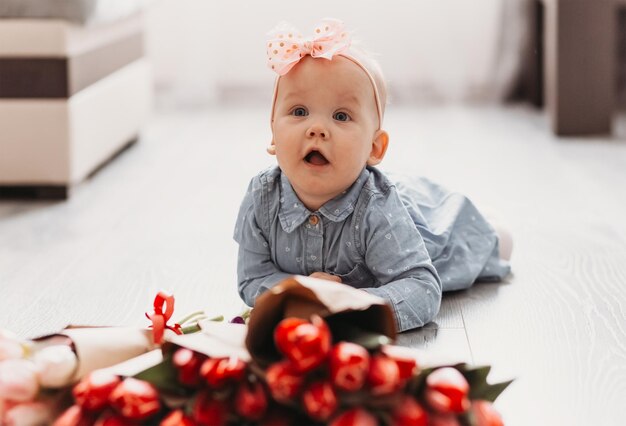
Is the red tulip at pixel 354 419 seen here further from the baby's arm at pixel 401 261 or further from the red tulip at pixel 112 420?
the baby's arm at pixel 401 261

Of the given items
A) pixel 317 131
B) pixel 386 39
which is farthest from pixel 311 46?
pixel 386 39

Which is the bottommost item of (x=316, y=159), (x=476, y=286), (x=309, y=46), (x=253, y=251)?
(x=476, y=286)

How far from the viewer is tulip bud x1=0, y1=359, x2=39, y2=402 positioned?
0.97m

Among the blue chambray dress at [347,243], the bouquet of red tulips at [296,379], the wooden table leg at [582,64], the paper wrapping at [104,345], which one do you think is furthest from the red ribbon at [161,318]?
the wooden table leg at [582,64]

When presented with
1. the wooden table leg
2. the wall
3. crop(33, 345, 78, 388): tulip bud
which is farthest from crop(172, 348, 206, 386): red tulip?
the wall

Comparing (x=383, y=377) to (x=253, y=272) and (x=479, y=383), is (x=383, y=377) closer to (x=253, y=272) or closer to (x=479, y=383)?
(x=479, y=383)

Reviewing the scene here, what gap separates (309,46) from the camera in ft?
4.36

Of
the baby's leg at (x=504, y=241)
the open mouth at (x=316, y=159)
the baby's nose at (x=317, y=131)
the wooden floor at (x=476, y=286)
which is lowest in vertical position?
the wooden floor at (x=476, y=286)

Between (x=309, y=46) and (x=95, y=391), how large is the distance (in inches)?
22.1

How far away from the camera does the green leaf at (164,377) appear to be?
999 millimetres

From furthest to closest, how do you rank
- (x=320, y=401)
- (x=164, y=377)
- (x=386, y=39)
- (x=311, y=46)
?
(x=386, y=39), (x=311, y=46), (x=164, y=377), (x=320, y=401)

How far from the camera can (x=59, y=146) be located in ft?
7.44

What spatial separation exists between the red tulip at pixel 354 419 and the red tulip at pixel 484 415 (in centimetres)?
11

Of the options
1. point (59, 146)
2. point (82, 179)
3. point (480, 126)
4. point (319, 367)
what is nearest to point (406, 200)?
point (319, 367)
